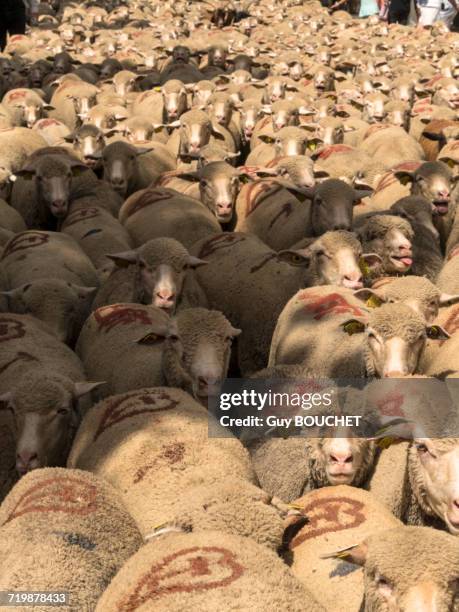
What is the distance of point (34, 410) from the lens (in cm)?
449

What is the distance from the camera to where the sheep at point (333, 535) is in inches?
133

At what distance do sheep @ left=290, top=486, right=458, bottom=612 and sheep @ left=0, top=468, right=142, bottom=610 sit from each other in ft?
2.16

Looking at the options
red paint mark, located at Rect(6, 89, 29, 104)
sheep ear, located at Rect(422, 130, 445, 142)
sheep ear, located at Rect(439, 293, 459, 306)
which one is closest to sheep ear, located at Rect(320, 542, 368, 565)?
sheep ear, located at Rect(439, 293, 459, 306)

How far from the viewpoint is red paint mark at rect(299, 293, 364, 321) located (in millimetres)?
5883

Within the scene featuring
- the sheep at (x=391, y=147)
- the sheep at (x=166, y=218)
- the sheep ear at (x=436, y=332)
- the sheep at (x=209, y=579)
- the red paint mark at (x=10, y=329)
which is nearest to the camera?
the sheep at (x=209, y=579)

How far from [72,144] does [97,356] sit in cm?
554

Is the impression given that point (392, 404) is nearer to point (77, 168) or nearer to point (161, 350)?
point (161, 350)

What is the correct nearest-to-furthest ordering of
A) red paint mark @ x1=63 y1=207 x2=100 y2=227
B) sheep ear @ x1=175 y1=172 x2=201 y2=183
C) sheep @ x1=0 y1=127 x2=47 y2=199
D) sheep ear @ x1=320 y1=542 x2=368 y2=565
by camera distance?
sheep ear @ x1=320 y1=542 x2=368 y2=565 < red paint mark @ x1=63 y1=207 x2=100 y2=227 < sheep ear @ x1=175 y1=172 x2=201 y2=183 < sheep @ x1=0 y1=127 x2=47 y2=199

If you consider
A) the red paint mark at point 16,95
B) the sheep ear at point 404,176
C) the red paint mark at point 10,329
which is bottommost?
the red paint mark at point 10,329

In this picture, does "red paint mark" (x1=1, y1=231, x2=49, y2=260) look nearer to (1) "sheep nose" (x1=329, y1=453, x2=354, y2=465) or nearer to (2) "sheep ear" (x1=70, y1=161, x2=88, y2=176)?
(2) "sheep ear" (x1=70, y1=161, x2=88, y2=176)

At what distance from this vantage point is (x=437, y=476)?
12.9 ft

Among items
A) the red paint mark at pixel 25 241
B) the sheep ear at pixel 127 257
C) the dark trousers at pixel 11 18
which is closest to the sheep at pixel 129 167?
the red paint mark at pixel 25 241

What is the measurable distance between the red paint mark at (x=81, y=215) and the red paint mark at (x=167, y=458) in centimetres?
444

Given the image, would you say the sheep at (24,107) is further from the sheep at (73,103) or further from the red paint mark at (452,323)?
the red paint mark at (452,323)
